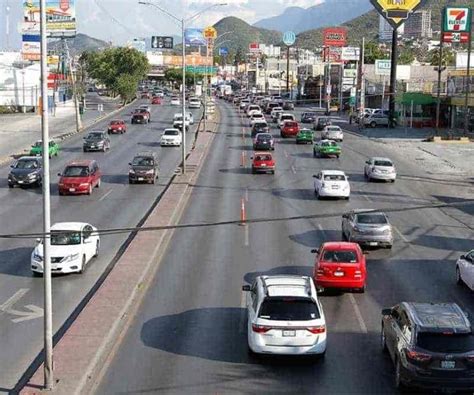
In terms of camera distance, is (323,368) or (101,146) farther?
(101,146)

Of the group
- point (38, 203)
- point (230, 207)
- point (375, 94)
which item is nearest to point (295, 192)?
point (230, 207)

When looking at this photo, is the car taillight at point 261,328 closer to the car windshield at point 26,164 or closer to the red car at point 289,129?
the car windshield at point 26,164

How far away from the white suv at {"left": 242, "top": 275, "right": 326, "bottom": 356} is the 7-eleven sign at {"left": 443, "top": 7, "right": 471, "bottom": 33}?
2784 inches

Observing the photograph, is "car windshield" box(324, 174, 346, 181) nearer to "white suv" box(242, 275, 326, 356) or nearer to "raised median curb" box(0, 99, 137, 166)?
"white suv" box(242, 275, 326, 356)

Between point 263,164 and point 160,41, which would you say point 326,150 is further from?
point 160,41

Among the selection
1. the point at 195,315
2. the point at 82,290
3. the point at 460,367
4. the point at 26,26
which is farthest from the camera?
the point at 26,26

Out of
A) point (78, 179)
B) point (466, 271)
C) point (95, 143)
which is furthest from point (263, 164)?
point (466, 271)

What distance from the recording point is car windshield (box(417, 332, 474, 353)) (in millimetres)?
14438

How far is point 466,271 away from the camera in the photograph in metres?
23.2

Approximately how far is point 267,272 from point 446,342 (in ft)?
35.5

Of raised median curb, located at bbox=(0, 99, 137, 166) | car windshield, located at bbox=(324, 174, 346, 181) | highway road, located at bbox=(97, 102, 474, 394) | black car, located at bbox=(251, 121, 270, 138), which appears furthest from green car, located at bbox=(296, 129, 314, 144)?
car windshield, located at bbox=(324, 174, 346, 181)

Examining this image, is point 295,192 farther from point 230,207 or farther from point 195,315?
point 195,315

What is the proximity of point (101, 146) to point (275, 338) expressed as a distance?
49354mm

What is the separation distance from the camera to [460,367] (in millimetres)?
14352
